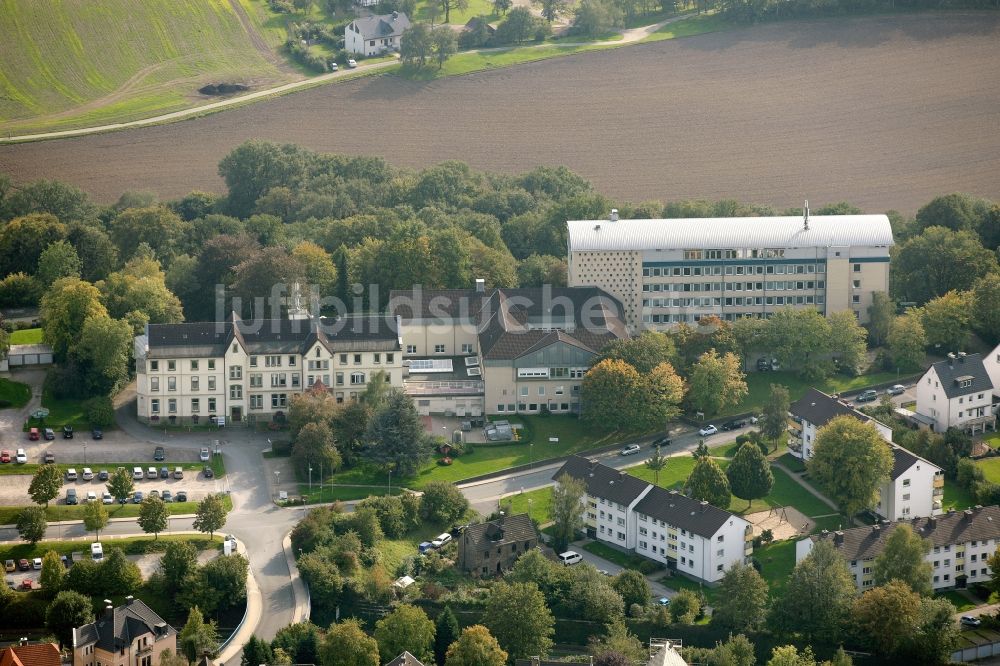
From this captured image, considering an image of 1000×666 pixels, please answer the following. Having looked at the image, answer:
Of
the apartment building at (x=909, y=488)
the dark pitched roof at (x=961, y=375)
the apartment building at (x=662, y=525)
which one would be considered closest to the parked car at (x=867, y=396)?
the dark pitched roof at (x=961, y=375)

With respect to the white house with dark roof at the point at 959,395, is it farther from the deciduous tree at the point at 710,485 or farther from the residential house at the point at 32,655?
the residential house at the point at 32,655

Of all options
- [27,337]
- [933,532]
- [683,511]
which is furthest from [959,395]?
[27,337]

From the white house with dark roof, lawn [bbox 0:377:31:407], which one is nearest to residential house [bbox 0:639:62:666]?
lawn [bbox 0:377:31:407]

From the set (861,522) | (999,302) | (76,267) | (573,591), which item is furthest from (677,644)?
(76,267)

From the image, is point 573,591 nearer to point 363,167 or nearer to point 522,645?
point 522,645

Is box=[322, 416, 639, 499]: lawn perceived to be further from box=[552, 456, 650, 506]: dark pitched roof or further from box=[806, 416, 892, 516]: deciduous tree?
box=[806, 416, 892, 516]: deciduous tree

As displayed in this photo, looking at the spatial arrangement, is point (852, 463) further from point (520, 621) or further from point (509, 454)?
point (520, 621)
